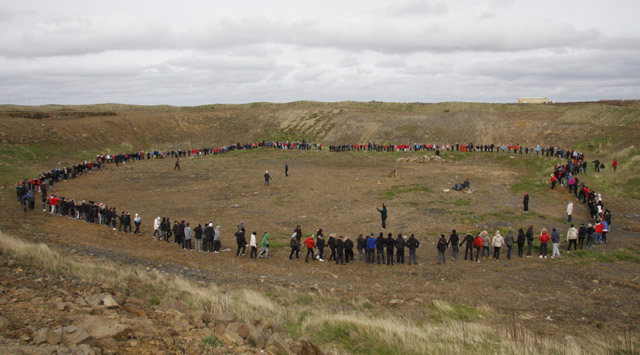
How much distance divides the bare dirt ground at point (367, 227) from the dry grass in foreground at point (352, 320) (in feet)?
2.57

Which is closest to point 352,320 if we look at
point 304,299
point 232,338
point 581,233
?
point 304,299

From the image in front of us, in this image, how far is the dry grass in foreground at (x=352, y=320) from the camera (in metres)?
8.93

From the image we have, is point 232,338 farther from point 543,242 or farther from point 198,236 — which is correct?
point 543,242

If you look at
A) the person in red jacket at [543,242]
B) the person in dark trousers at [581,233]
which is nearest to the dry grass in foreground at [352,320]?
the person in red jacket at [543,242]

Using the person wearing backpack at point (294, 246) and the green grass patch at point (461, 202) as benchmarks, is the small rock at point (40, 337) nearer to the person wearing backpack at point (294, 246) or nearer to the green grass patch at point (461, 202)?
the person wearing backpack at point (294, 246)

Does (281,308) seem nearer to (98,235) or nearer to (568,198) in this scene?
(98,235)

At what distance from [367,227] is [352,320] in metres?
12.1

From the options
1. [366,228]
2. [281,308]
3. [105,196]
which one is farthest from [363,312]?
[105,196]

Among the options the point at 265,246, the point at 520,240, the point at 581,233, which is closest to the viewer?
the point at 520,240

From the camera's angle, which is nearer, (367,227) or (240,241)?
(240,241)

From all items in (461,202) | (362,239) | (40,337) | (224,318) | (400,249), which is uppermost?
(40,337)

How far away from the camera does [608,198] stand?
1071 inches

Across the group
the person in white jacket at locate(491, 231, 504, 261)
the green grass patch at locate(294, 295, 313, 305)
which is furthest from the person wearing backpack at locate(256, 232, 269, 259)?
the person in white jacket at locate(491, 231, 504, 261)

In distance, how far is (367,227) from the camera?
22.1 meters
